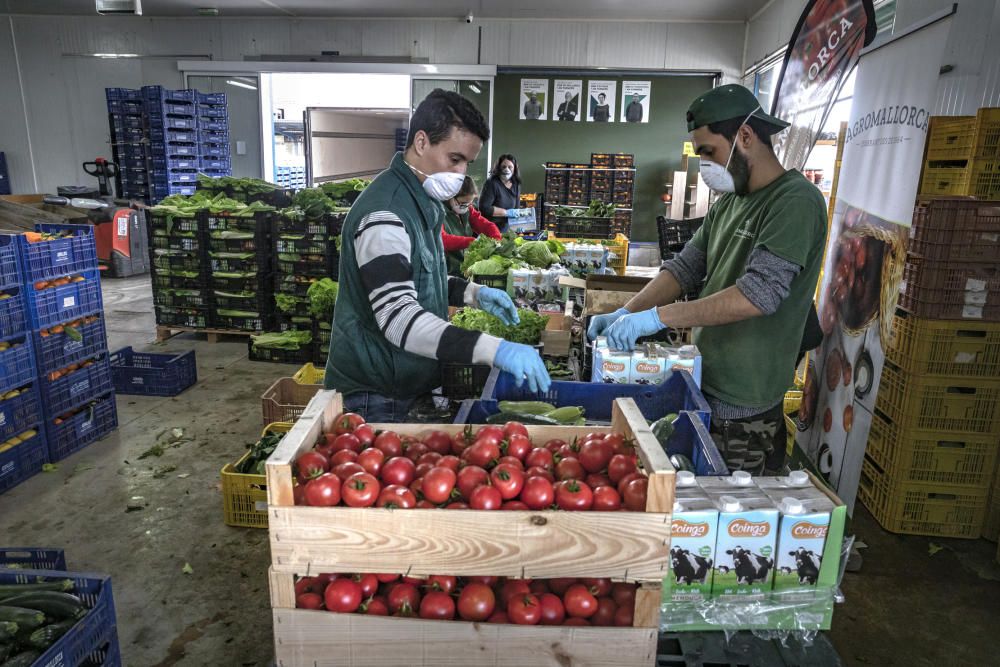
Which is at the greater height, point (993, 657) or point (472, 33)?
point (472, 33)

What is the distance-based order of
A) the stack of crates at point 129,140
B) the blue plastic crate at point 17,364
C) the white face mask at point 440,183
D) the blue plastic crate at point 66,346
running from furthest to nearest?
the stack of crates at point 129,140, the blue plastic crate at point 66,346, the blue plastic crate at point 17,364, the white face mask at point 440,183

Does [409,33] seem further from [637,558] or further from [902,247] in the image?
[637,558]

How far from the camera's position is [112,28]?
540 inches

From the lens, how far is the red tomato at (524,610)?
4.99 feet

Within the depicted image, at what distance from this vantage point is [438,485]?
4.93 feet

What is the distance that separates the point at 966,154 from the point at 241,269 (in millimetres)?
6681

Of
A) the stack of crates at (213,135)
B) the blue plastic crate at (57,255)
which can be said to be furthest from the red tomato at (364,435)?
the stack of crates at (213,135)

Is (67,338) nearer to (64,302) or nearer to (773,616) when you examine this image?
(64,302)

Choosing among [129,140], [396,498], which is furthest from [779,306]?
[129,140]

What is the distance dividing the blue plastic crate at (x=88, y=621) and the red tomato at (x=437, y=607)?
1357 mm

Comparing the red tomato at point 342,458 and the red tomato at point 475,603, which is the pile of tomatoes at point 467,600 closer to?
the red tomato at point 475,603

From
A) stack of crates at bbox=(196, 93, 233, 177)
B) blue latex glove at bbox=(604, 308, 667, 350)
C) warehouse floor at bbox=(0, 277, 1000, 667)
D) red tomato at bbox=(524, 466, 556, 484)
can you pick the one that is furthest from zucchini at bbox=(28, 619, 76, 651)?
stack of crates at bbox=(196, 93, 233, 177)

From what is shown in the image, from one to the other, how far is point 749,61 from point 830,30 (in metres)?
9.31

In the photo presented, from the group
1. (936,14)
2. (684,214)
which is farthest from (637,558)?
(684,214)
